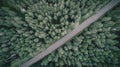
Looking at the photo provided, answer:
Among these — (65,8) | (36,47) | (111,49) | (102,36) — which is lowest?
(111,49)

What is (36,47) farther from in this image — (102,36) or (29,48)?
(102,36)

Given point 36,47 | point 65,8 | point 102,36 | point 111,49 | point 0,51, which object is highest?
point 65,8

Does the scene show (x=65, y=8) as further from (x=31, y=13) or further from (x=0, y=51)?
(x=0, y=51)

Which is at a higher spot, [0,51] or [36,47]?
[0,51]

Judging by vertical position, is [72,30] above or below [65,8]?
below

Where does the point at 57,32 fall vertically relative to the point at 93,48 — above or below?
above

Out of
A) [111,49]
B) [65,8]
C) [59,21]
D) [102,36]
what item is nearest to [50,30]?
[59,21]

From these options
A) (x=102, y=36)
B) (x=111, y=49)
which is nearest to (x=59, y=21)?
(x=102, y=36)

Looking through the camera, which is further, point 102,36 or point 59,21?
point 59,21

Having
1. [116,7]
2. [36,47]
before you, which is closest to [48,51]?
[36,47]
